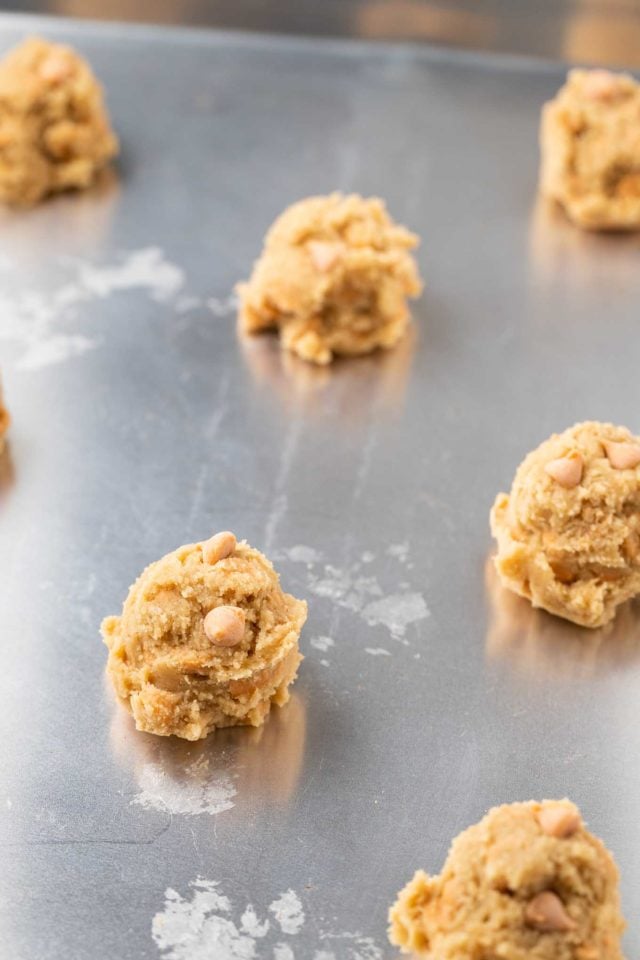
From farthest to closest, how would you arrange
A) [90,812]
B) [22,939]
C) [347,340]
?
[347,340] < [90,812] < [22,939]

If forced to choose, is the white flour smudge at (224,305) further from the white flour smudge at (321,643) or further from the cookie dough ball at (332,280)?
the white flour smudge at (321,643)

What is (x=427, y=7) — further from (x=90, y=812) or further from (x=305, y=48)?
(x=90, y=812)

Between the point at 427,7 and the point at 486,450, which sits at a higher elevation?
the point at 427,7

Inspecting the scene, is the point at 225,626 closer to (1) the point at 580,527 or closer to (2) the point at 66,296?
(1) the point at 580,527

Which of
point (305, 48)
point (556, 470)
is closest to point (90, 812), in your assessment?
point (556, 470)

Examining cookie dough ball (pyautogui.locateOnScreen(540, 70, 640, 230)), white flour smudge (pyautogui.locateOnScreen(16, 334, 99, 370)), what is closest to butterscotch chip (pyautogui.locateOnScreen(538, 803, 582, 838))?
white flour smudge (pyautogui.locateOnScreen(16, 334, 99, 370))

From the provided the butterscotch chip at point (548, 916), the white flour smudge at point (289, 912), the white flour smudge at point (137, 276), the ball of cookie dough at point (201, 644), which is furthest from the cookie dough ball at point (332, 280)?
the butterscotch chip at point (548, 916)

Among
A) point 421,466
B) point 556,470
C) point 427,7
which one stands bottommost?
point 421,466

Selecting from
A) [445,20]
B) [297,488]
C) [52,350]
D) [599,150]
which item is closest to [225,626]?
[297,488]
